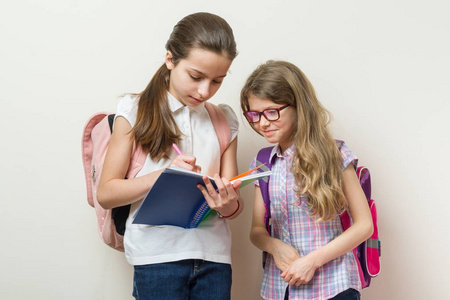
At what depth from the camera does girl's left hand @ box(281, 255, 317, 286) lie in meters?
1.45

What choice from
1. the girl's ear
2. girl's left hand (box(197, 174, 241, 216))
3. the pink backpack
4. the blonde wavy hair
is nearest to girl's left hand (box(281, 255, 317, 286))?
the blonde wavy hair

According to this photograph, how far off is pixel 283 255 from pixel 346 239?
0.19 meters

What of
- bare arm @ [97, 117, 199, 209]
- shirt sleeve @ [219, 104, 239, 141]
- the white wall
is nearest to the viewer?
bare arm @ [97, 117, 199, 209]

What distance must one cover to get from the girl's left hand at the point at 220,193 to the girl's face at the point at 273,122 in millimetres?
254

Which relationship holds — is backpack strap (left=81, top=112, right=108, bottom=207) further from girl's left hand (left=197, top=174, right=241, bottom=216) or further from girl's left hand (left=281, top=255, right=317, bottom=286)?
girl's left hand (left=281, top=255, right=317, bottom=286)

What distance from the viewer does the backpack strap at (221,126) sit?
5.15 ft

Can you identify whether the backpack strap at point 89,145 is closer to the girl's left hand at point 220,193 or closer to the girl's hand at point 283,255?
the girl's left hand at point 220,193

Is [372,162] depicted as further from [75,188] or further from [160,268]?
[75,188]

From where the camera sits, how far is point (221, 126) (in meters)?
1.59

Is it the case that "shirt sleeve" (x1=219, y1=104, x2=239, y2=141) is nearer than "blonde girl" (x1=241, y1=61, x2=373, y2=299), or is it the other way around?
"blonde girl" (x1=241, y1=61, x2=373, y2=299)

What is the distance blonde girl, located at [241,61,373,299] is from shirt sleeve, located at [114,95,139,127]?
343 millimetres

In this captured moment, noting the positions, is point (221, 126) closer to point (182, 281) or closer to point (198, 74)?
point (198, 74)

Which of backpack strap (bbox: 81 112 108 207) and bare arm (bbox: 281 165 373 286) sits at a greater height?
backpack strap (bbox: 81 112 108 207)

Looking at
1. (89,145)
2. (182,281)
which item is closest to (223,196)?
(182,281)
